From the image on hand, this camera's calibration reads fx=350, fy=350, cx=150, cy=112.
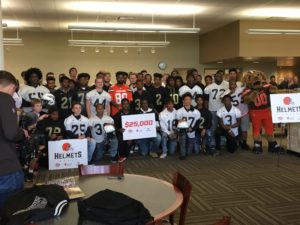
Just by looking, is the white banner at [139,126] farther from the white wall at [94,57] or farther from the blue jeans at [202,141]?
the white wall at [94,57]

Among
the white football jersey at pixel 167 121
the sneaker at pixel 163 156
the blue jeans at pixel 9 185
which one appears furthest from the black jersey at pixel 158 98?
the blue jeans at pixel 9 185

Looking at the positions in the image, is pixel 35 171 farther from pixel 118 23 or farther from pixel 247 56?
pixel 247 56

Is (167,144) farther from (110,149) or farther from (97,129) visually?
(97,129)

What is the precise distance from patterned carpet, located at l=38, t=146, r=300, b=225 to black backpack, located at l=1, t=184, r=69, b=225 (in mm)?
2172

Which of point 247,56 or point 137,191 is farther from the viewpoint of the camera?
point 247,56

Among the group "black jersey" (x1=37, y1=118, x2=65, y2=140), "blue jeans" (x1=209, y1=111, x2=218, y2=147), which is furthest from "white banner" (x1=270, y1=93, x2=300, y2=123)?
"black jersey" (x1=37, y1=118, x2=65, y2=140)

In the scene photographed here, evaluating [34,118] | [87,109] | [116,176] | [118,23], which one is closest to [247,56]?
[118,23]

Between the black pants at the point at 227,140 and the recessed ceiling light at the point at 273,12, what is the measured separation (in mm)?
4058

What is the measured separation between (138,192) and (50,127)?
450 centimetres

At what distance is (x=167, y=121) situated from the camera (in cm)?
755

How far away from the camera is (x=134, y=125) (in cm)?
721

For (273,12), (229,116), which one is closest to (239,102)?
(229,116)

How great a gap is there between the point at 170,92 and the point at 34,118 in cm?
323

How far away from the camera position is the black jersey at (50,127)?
258 inches
